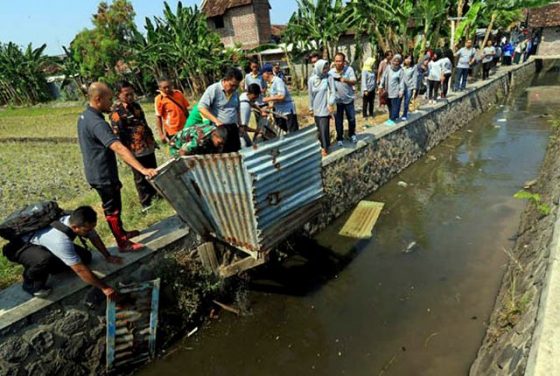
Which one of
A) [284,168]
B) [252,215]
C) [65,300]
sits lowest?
[65,300]

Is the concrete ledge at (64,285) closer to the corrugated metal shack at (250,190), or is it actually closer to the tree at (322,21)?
the corrugated metal shack at (250,190)

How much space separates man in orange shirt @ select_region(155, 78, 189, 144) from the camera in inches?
193

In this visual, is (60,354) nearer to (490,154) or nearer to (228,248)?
(228,248)

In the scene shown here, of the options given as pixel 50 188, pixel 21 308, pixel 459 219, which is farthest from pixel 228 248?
pixel 50 188

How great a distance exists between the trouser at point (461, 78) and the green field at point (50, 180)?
9.62m

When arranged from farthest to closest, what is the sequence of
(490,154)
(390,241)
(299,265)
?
(490,154), (390,241), (299,265)

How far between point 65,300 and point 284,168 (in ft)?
7.48

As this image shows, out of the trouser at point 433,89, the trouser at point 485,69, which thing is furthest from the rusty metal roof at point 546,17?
the trouser at point 433,89

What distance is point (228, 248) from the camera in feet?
14.3

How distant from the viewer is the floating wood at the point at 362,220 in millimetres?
5840

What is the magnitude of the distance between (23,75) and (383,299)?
111 ft

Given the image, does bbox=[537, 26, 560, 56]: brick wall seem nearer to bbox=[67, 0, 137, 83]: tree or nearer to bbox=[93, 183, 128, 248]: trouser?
bbox=[67, 0, 137, 83]: tree

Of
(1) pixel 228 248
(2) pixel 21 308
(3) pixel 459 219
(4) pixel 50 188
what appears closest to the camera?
(2) pixel 21 308

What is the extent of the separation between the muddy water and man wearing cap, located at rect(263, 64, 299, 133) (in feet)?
6.81
